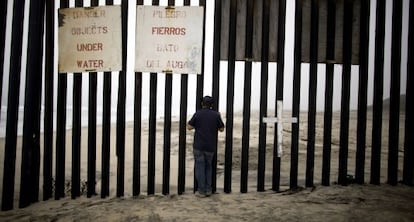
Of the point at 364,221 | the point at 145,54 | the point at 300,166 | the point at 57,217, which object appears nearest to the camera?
the point at 364,221

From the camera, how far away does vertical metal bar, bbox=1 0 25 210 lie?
13.6 feet

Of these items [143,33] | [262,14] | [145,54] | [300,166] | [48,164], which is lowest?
[300,166]

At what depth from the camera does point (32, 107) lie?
4.19 meters

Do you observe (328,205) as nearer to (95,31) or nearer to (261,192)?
(261,192)

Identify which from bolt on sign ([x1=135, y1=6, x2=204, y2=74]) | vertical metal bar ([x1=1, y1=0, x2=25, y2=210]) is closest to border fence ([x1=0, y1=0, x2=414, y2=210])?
vertical metal bar ([x1=1, y1=0, x2=25, y2=210])

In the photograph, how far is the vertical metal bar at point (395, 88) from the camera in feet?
14.9

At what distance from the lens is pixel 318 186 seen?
4.55 m

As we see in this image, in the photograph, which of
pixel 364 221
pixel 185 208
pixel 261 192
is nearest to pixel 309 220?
pixel 364 221

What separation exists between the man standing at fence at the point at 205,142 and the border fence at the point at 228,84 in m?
0.16

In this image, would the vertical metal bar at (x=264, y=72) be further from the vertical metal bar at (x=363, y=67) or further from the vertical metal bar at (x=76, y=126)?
the vertical metal bar at (x=76, y=126)

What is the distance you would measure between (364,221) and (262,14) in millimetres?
3121

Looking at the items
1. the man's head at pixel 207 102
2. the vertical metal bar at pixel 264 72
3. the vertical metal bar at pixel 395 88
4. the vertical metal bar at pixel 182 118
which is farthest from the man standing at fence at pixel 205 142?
the vertical metal bar at pixel 395 88

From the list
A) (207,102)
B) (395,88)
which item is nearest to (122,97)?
(207,102)

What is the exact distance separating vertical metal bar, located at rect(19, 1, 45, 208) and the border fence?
0.01m
